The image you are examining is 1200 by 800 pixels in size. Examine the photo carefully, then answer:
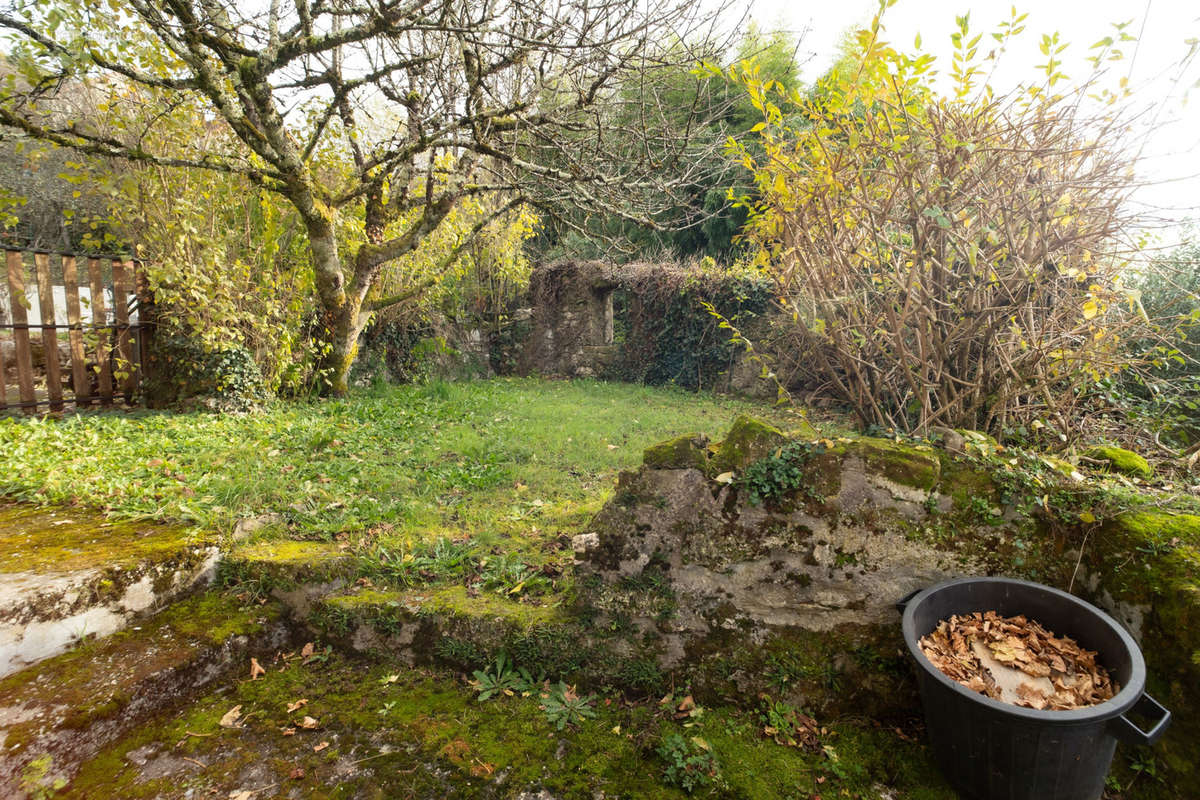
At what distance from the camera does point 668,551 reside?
3014mm

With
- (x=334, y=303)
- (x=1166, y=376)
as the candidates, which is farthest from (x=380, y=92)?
(x=1166, y=376)

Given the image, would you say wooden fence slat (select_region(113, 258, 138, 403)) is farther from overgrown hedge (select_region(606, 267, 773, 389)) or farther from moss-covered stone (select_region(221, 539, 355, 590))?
overgrown hedge (select_region(606, 267, 773, 389))

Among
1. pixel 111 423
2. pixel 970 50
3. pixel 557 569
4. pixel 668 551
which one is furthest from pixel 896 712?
pixel 111 423

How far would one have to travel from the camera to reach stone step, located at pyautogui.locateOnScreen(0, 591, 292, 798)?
2.30 meters

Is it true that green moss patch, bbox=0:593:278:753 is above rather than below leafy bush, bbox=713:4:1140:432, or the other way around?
below

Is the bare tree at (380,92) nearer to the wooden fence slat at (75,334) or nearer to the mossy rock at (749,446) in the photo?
the wooden fence slat at (75,334)

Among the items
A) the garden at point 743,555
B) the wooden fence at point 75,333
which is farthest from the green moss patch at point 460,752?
the wooden fence at point 75,333

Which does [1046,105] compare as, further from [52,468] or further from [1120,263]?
[52,468]

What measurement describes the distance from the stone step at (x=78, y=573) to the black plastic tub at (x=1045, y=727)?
155 inches

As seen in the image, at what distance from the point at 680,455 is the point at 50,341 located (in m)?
7.26

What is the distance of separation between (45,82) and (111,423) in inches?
129

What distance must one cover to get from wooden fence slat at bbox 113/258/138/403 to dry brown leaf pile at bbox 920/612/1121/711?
27.6 feet

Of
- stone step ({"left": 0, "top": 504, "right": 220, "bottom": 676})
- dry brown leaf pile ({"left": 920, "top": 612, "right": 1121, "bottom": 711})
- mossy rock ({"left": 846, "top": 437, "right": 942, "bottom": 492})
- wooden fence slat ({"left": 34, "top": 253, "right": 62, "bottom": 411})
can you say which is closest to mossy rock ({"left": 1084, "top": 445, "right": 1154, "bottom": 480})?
mossy rock ({"left": 846, "top": 437, "right": 942, "bottom": 492})

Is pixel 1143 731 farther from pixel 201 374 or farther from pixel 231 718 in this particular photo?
pixel 201 374
